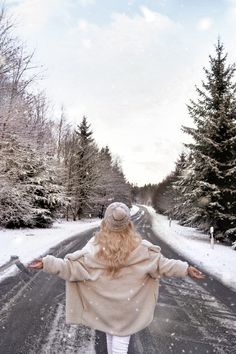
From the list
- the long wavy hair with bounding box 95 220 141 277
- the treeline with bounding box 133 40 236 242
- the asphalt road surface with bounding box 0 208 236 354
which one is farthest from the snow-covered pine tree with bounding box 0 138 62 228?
the long wavy hair with bounding box 95 220 141 277

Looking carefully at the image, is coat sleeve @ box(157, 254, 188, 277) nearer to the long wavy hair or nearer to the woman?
the woman

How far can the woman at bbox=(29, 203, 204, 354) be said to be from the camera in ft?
11.5

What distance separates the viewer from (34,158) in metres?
27.4

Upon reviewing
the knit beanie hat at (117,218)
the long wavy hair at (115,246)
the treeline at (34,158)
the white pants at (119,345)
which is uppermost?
the treeline at (34,158)

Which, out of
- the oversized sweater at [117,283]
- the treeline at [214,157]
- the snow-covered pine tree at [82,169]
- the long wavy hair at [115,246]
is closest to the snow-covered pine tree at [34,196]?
the treeline at [214,157]

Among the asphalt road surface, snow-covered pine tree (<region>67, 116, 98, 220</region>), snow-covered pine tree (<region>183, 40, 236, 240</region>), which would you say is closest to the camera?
the asphalt road surface

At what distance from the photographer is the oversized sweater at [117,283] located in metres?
3.54

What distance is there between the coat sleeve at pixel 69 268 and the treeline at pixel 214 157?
20.4m

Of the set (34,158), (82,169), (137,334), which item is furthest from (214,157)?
(82,169)

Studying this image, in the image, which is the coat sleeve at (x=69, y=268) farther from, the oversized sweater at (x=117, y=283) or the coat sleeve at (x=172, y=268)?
the coat sleeve at (x=172, y=268)

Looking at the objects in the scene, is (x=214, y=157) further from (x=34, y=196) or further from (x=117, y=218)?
(x=117, y=218)

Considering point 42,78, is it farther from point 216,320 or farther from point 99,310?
point 99,310

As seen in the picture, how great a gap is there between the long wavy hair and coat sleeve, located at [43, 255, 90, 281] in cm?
19

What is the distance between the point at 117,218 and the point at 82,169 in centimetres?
4321
